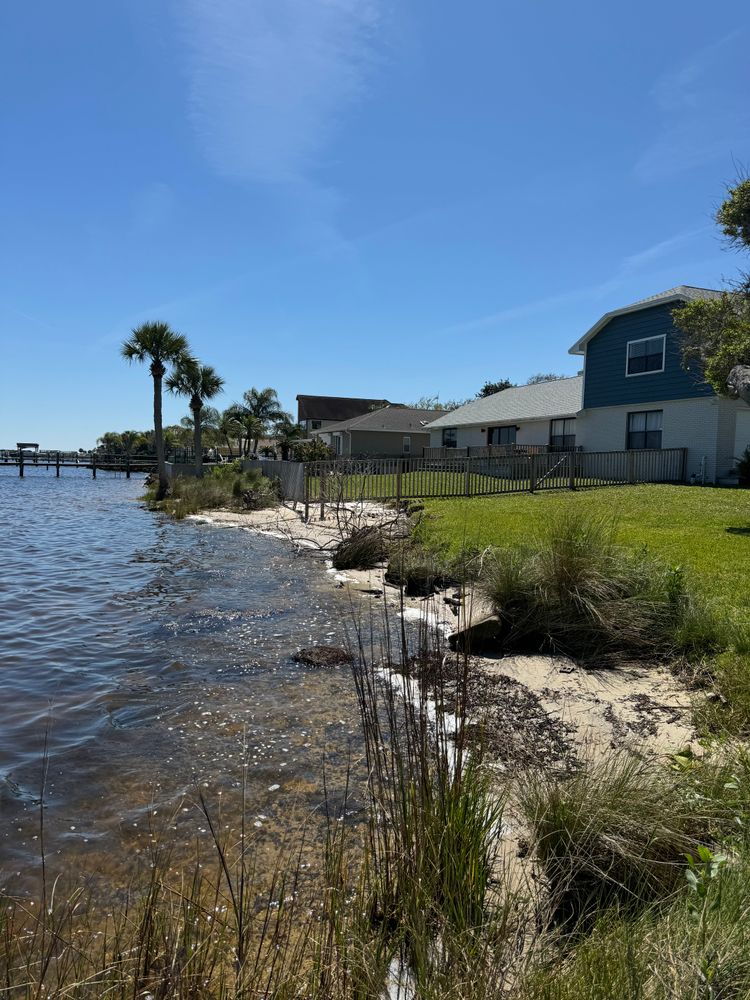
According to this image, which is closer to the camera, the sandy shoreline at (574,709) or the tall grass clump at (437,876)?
the tall grass clump at (437,876)

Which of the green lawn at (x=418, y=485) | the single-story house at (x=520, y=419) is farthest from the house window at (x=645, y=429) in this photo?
the green lawn at (x=418, y=485)

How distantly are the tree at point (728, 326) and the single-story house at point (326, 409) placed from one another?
5903cm

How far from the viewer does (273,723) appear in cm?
540

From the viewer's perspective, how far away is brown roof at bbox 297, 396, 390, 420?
7359 cm

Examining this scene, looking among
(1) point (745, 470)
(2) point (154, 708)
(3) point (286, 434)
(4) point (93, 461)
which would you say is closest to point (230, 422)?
(3) point (286, 434)

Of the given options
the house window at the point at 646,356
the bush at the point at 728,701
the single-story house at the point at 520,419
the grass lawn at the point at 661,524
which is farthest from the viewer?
the single-story house at the point at 520,419

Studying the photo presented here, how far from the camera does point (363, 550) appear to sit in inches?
511

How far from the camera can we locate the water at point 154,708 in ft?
13.0

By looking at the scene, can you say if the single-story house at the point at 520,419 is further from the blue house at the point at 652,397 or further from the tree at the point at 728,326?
the tree at the point at 728,326

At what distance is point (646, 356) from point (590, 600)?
21458 millimetres

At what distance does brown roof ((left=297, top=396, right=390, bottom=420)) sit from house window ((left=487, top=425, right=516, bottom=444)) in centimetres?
3985

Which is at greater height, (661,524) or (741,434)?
(741,434)

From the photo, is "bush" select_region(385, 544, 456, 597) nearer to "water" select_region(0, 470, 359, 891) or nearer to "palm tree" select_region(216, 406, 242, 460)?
"water" select_region(0, 470, 359, 891)

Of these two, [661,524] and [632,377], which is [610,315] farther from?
[661,524]
